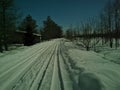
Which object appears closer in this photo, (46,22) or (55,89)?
(55,89)

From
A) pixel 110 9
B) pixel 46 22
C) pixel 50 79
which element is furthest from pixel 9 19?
pixel 46 22

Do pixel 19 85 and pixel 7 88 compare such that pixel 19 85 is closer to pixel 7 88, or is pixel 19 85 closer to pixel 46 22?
pixel 7 88

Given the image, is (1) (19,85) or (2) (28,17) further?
(2) (28,17)

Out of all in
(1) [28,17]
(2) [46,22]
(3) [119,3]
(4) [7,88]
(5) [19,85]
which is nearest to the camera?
(4) [7,88]

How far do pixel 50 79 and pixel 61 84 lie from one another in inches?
38.6

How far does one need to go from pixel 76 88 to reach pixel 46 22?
83551 millimetres

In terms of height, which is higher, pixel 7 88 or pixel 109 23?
pixel 109 23

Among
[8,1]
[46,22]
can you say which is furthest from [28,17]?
[8,1]

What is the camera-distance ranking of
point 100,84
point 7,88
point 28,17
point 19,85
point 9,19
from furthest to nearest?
point 28,17, point 9,19, point 19,85, point 7,88, point 100,84

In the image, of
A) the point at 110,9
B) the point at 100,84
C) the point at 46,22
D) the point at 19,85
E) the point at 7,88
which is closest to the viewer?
the point at 100,84

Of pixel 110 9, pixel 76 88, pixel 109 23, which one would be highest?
pixel 110 9

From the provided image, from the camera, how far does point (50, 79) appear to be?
7789 millimetres

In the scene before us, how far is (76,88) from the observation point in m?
6.48

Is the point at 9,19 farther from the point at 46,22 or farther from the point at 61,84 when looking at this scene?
the point at 46,22
